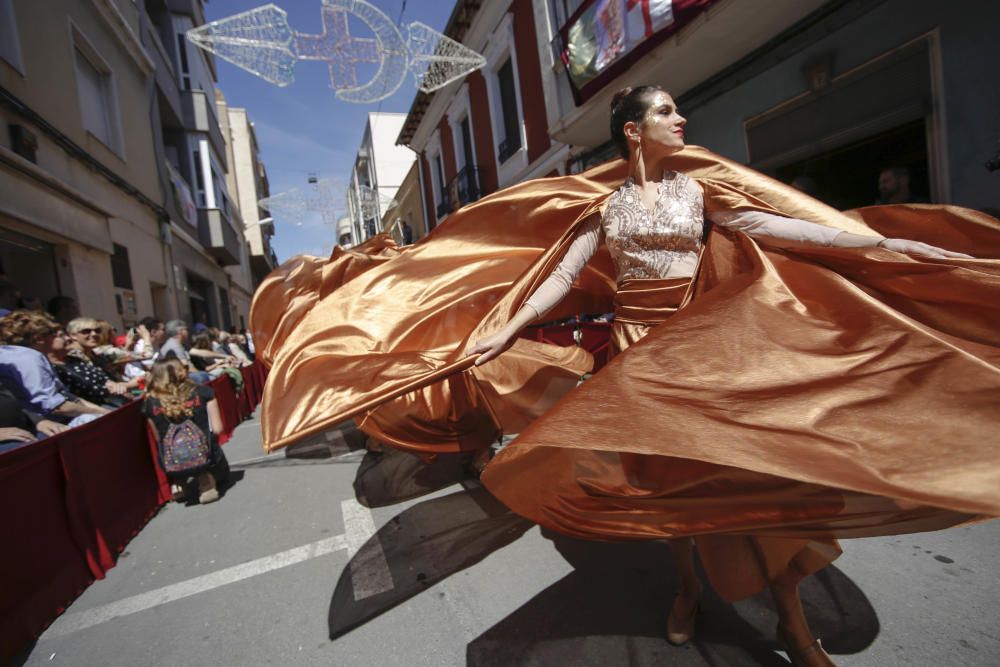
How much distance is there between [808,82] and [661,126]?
5.19 metres

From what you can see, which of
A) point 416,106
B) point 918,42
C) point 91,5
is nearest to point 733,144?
point 918,42

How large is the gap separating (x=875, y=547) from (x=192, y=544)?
3.96m

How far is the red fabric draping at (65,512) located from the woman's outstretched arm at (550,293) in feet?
8.27

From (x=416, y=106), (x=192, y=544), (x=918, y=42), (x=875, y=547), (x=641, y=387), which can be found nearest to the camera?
(x=641, y=387)

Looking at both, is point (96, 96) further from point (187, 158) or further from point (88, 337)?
point (88, 337)

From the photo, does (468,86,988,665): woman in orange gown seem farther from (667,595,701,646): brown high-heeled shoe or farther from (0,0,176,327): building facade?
(0,0,176,327): building facade

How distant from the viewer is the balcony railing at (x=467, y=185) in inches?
542

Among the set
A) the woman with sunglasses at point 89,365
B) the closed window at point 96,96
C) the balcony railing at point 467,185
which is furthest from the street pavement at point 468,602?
the balcony railing at point 467,185

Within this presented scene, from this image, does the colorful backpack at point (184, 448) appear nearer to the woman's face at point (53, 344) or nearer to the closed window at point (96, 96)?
the woman's face at point (53, 344)

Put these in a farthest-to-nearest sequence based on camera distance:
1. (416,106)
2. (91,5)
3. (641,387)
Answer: (416,106) → (91,5) → (641,387)

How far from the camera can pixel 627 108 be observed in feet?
6.33

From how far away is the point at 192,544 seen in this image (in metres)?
3.10

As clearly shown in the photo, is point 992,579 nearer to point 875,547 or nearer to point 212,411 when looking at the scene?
point 875,547

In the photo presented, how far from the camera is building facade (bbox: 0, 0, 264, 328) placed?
6.24 metres
